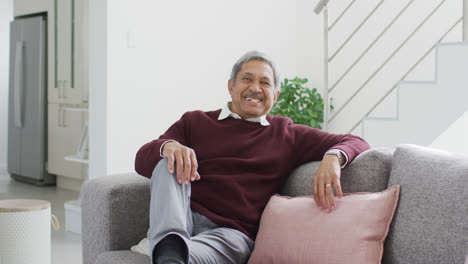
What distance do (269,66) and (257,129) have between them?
0.87 feet

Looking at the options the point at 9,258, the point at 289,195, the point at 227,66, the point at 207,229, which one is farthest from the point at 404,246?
the point at 227,66

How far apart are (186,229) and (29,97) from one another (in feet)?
16.3

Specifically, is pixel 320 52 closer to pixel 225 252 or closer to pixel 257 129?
pixel 257 129

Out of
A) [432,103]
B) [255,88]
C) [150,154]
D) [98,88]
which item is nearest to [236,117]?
[255,88]

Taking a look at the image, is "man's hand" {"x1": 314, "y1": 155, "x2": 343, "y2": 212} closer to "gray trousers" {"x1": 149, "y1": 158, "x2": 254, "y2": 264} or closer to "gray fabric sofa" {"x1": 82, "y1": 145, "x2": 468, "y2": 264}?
"gray fabric sofa" {"x1": 82, "y1": 145, "x2": 468, "y2": 264}

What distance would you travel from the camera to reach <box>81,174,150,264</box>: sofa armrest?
199cm

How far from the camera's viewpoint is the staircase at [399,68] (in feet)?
8.82

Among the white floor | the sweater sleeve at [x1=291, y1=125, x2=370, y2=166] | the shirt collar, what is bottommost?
the white floor

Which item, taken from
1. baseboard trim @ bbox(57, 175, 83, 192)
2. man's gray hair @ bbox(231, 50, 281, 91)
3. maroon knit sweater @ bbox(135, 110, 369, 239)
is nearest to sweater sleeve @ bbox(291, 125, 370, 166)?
maroon knit sweater @ bbox(135, 110, 369, 239)

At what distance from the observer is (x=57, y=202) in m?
5.01

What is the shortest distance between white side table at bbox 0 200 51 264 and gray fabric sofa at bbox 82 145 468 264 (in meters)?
0.21

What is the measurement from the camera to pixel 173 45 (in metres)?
3.87

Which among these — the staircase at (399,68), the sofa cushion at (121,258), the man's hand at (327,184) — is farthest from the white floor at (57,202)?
the man's hand at (327,184)

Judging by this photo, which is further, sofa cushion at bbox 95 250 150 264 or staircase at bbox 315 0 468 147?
staircase at bbox 315 0 468 147
